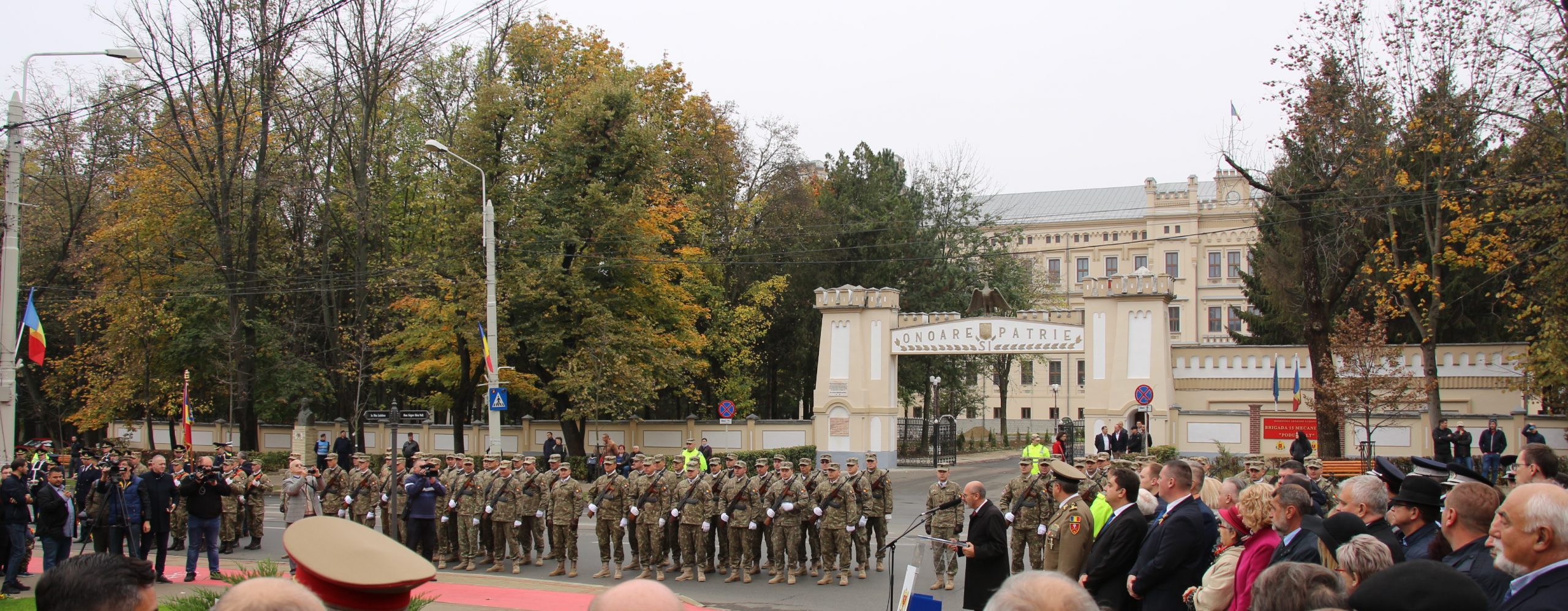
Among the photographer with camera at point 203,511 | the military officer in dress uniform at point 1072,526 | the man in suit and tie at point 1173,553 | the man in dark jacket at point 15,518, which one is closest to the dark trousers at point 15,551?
the man in dark jacket at point 15,518

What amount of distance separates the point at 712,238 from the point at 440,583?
29136mm

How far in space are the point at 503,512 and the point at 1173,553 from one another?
11.1 metres

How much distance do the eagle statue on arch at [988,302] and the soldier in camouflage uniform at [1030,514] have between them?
18704 mm

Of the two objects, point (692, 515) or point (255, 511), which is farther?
point (255, 511)

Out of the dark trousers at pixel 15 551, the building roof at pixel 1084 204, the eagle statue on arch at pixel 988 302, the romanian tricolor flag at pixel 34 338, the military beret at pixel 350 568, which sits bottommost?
the dark trousers at pixel 15 551

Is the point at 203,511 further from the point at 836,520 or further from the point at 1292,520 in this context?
the point at 1292,520

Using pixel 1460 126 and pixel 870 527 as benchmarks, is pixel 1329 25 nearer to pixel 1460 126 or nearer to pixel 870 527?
pixel 1460 126

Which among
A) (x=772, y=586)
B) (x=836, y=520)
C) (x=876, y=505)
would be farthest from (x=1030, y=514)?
(x=772, y=586)

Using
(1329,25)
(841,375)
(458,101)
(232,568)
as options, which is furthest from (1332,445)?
(458,101)

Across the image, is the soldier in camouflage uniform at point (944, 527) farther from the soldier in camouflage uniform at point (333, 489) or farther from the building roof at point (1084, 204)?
the building roof at point (1084, 204)

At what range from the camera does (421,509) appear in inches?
621

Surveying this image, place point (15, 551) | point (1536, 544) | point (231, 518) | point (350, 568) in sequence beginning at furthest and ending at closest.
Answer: point (231, 518) → point (15, 551) → point (1536, 544) → point (350, 568)

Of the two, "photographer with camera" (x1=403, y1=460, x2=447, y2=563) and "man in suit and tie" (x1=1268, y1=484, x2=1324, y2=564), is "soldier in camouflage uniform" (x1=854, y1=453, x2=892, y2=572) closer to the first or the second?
"photographer with camera" (x1=403, y1=460, x2=447, y2=563)

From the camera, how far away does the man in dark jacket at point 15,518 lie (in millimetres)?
13797
